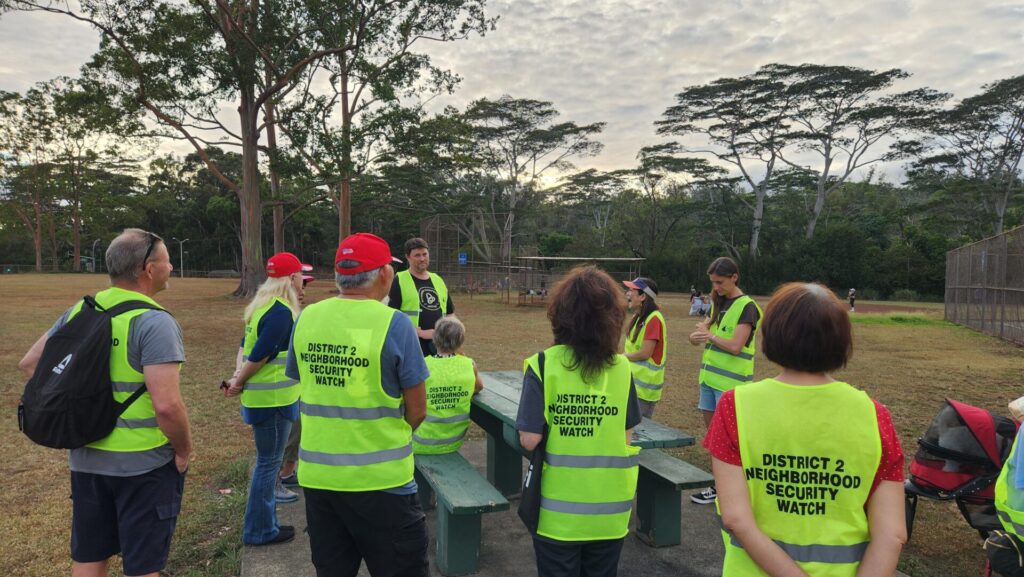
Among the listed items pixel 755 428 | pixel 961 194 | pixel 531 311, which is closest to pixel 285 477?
pixel 755 428

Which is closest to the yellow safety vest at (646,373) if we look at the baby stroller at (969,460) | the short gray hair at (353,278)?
the baby stroller at (969,460)

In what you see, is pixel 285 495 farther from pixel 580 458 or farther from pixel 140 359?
pixel 580 458

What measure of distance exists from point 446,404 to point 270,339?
43.7 inches

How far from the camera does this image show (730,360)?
4195 millimetres

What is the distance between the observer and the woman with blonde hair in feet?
11.2

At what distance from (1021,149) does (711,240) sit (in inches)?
749

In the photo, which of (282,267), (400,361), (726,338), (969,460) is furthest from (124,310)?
(969,460)

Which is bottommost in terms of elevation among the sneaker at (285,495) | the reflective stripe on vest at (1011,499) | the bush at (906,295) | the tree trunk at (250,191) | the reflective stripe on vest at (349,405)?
the bush at (906,295)

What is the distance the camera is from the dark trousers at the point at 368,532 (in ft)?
7.39

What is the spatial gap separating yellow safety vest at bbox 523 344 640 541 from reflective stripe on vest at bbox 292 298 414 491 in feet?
1.93

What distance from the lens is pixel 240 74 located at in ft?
71.1

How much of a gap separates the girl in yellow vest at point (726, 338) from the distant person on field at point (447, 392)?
66.7 inches

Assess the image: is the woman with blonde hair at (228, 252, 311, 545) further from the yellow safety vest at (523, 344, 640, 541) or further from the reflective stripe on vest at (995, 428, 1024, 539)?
the reflective stripe on vest at (995, 428, 1024, 539)

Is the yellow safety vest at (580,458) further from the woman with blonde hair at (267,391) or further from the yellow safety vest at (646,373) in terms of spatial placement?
the yellow safety vest at (646,373)
